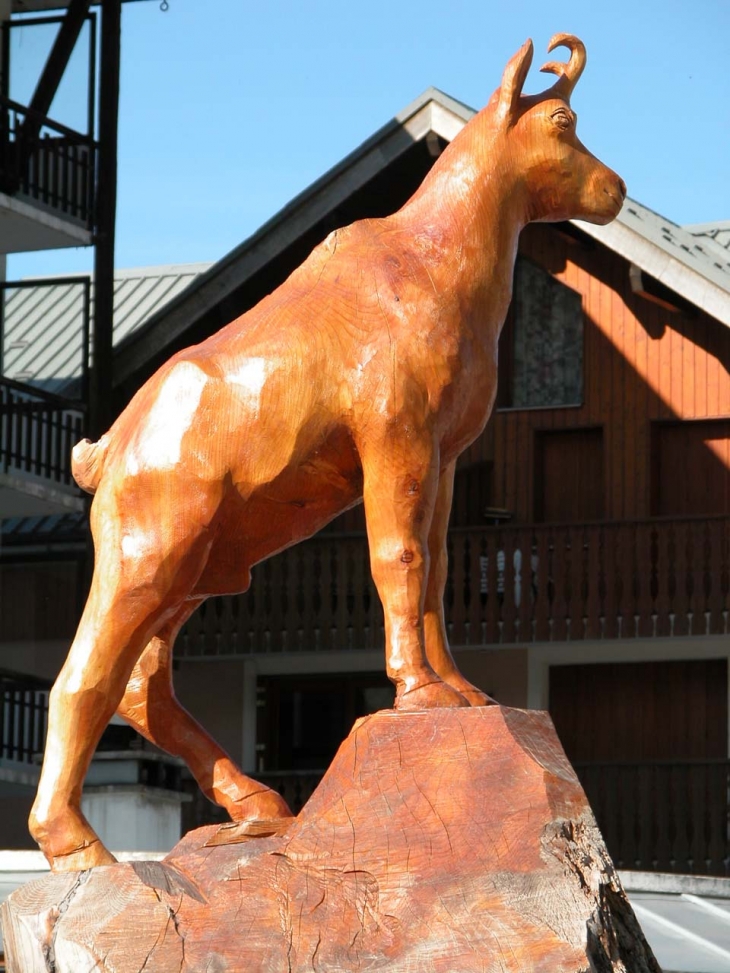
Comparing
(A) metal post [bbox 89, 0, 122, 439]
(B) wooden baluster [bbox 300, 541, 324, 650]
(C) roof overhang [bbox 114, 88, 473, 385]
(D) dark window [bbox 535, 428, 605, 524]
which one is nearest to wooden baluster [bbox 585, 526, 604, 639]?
(D) dark window [bbox 535, 428, 605, 524]

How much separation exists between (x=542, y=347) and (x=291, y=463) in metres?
17.7

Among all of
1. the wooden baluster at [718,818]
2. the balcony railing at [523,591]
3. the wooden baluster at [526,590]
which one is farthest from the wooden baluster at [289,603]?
the wooden baluster at [718,818]

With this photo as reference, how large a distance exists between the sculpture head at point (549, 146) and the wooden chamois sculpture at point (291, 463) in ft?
0.36

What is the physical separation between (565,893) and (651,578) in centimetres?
1649

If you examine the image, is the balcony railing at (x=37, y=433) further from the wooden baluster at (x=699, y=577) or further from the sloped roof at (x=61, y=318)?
the wooden baluster at (x=699, y=577)

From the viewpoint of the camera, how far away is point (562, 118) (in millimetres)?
7523

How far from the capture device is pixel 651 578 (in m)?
22.9

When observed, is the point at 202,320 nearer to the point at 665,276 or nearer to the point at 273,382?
the point at 665,276

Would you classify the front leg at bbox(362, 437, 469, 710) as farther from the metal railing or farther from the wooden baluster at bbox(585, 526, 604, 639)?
the wooden baluster at bbox(585, 526, 604, 639)

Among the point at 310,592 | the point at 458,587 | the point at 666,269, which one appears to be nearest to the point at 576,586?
the point at 458,587

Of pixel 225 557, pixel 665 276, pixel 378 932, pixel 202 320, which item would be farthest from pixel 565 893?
pixel 202 320

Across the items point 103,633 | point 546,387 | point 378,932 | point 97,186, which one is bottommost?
point 378,932

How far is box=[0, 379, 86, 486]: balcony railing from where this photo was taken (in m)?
21.4

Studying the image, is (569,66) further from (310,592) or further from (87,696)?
(310,592)
